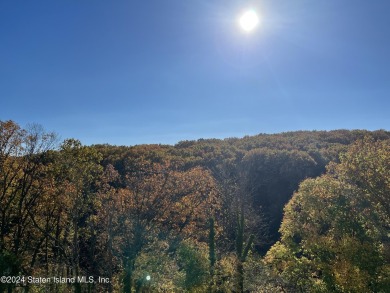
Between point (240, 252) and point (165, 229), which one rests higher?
point (165, 229)

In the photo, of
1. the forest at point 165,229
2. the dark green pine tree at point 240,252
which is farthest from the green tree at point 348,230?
the dark green pine tree at point 240,252

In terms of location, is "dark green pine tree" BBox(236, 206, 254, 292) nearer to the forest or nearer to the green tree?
the forest

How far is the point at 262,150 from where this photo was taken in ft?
269

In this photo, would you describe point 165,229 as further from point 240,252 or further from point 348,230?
point 348,230

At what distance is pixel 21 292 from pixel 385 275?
3124 cm

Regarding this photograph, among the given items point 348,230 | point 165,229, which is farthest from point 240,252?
point 348,230

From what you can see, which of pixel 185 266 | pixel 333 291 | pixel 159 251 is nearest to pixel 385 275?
pixel 333 291

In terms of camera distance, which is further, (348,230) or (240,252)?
(240,252)

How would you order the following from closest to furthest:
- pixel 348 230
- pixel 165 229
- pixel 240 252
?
1. pixel 348 230
2. pixel 165 229
3. pixel 240 252

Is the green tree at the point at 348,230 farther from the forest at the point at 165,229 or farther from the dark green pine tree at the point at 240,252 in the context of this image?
the dark green pine tree at the point at 240,252

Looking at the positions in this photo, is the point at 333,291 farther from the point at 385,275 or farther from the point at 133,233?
the point at 133,233

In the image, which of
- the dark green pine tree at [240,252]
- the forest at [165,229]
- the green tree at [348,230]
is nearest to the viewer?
the green tree at [348,230]

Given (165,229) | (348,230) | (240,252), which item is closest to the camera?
(348,230)

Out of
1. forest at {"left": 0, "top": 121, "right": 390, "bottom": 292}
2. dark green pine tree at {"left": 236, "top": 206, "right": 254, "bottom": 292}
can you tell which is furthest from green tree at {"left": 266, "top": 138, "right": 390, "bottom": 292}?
dark green pine tree at {"left": 236, "top": 206, "right": 254, "bottom": 292}
